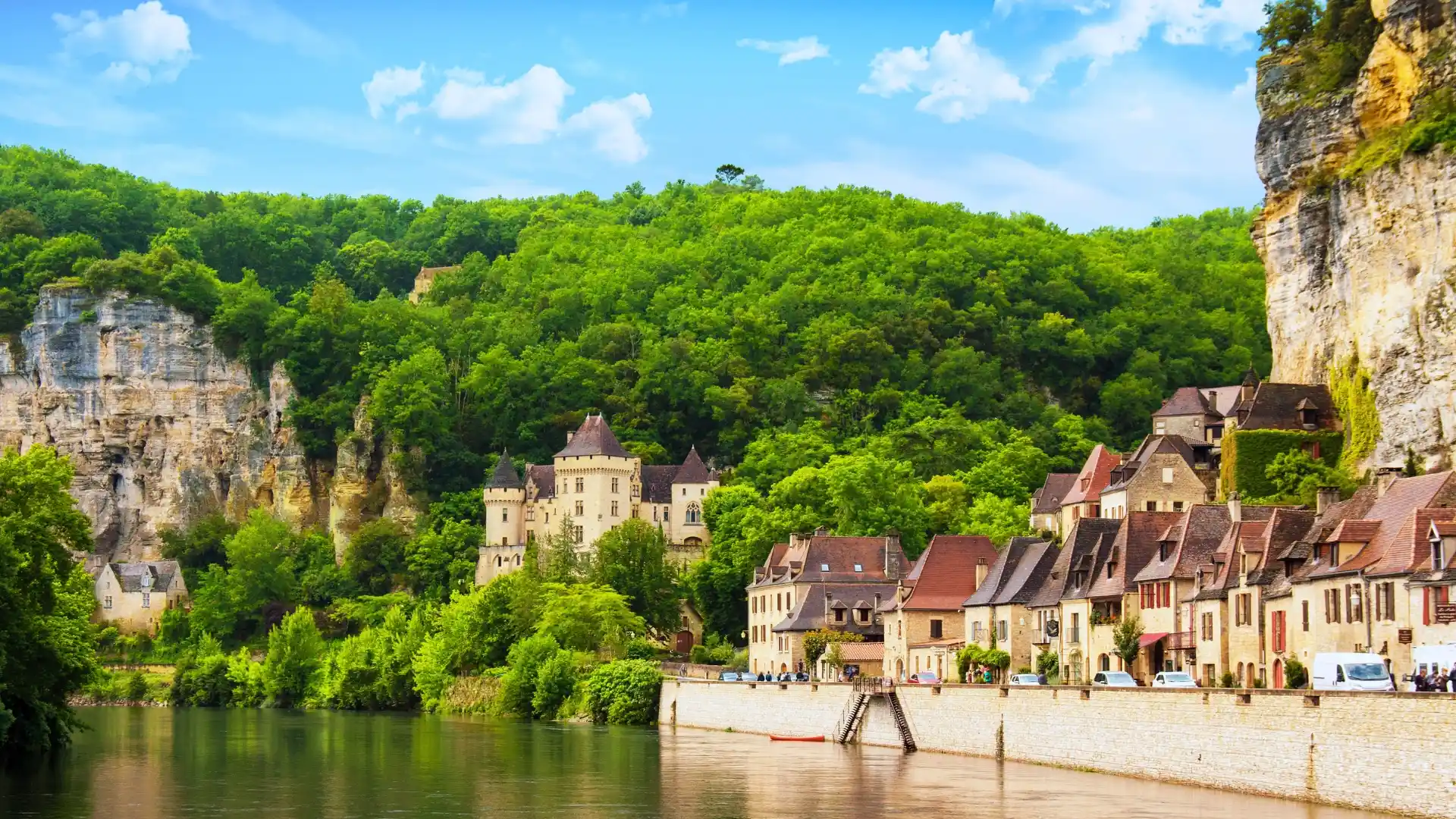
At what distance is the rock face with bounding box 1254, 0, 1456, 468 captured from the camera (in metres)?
73.2

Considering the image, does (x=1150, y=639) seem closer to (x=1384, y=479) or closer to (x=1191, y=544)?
(x=1191, y=544)

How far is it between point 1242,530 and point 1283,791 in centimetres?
1844

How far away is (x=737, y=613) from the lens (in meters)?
109

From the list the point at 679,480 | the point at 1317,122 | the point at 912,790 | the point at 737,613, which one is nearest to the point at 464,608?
the point at 737,613

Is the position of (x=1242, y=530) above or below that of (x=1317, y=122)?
below

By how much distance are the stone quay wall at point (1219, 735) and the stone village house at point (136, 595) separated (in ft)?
270

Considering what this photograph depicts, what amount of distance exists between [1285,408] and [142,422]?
9314cm

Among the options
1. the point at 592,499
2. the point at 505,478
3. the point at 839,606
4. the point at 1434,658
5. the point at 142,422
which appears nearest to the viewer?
the point at 1434,658

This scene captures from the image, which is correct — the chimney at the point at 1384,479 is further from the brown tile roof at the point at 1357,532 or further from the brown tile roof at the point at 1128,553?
the brown tile roof at the point at 1128,553

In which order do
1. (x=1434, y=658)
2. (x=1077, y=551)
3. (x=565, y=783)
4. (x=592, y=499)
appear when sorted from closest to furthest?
(x=1434, y=658) → (x=565, y=783) → (x=1077, y=551) → (x=592, y=499)

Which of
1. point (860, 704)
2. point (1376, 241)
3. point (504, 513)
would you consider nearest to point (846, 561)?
point (860, 704)

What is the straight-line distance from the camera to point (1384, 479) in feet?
204

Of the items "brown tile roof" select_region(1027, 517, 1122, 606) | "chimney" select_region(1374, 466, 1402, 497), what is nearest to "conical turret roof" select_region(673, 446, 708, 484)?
"brown tile roof" select_region(1027, 517, 1122, 606)

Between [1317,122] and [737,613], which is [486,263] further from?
[1317,122]
